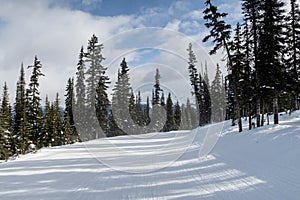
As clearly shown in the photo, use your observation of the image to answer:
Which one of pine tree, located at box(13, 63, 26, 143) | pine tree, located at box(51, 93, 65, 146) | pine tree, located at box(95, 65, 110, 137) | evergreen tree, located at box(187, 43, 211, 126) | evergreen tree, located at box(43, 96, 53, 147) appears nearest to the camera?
evergreen tree, located at box(187, 43, 211, 126)

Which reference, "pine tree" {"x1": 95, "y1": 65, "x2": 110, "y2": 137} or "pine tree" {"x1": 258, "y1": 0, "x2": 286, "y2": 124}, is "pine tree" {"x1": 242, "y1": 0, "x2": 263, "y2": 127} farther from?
"pine tree" {"x1": 95, "y1": 65, "x2": 110, "y2": 137}

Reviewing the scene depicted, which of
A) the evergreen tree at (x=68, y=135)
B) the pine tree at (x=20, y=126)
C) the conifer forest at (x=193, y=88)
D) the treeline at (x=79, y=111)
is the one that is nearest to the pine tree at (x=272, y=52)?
the conifer forest at (x=193, y=88)

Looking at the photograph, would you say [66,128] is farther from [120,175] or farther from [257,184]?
[257,184]

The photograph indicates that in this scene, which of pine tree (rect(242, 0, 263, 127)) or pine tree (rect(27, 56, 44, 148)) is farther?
pine tree (rect(27, 56, 44, 148))

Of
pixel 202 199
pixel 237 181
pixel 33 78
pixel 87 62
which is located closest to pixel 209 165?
pixel 237 181

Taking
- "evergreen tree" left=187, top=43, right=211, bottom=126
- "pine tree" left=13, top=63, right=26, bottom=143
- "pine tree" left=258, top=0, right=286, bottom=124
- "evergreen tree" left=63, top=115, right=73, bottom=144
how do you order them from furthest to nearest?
1. "evergreen tree" left=63, top=115, right=73, bottom=144
2. "pine tree" left=13, top=63, right=26, bottom=143
3. "evergreen tree" left=187, top=43, right=211, bottom=126
4. "pine tree" left=258, top=0, right=286, bottom=124

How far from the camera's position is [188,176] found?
8930mm

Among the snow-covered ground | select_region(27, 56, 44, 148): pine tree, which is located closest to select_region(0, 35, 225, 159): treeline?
select_region(27, 56, 44, 148): pine tree

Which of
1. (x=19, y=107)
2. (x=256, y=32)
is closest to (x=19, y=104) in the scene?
(x=19, y=107)

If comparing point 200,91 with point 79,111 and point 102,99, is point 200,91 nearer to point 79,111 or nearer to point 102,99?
point 102,99

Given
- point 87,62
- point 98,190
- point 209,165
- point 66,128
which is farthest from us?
point 66,128

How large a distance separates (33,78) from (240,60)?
28.4 meters

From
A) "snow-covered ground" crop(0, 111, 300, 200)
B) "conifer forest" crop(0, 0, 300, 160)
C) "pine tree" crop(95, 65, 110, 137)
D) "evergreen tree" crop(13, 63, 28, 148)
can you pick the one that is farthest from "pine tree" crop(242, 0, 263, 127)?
"evergreen tree" crop(13, 63, 28, 148)

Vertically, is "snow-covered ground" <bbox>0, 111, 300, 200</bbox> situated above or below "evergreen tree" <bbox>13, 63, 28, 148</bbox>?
below
